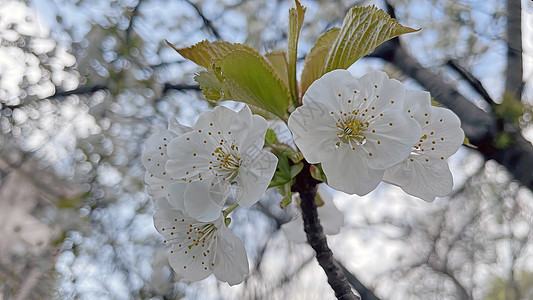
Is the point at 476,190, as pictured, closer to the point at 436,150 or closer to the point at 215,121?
the point at 436,150

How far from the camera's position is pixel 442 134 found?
696 mm

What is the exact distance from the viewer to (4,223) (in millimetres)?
3227

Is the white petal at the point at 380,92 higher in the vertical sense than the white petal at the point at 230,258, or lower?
higher

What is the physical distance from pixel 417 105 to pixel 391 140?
0.09 meters

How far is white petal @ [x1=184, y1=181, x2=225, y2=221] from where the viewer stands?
1.99ft

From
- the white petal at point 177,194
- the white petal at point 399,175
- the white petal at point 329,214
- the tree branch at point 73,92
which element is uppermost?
the white petal at point 177,194

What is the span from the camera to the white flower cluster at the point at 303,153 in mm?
615

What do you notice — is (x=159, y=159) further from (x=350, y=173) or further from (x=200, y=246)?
(x=350, y=173)

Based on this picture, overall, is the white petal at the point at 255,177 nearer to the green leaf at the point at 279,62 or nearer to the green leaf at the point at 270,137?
the green leaf at the point at 270,137

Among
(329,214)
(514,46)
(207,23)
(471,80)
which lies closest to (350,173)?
(329,214)

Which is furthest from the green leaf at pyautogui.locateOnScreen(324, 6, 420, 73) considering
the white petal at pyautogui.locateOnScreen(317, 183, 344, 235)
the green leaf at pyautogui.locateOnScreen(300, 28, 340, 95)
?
the white petal at pyautogui.locateOnScreen(317, 183, 344, 235)

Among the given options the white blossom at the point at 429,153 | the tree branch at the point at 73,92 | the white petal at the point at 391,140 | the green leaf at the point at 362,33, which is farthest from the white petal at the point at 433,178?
the tree branch at the point at 73,92

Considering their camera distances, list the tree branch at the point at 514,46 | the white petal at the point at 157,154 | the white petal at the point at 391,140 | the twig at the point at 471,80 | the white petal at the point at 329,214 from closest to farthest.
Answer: the white petal at the point at 391,140 < the white petal at the point at 157,154 < the white petal at the point at 329,214 < the twig at the point at 471,80 < the tree branch at the point at 514,46

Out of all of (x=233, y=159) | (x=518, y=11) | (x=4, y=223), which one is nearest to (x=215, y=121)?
(x=233, y=159)
